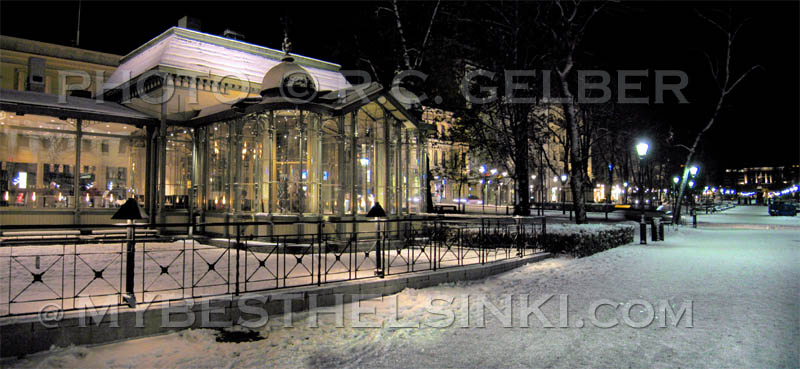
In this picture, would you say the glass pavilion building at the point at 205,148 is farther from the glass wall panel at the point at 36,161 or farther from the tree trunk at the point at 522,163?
the tree trunk at the point at 522,163

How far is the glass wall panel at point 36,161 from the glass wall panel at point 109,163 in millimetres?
401

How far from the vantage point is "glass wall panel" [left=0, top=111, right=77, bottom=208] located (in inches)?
609

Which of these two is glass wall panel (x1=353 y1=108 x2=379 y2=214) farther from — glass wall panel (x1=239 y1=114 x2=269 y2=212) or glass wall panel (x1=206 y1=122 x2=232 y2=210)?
glass wall panel (x1=206 y1=122 x2=232 y2=210)

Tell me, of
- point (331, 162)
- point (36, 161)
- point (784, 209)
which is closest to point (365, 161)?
point (331, 162)

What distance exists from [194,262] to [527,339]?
7.92m

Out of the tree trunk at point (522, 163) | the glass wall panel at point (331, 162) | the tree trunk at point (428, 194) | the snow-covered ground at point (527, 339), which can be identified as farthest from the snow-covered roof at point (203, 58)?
the snow-covered ground at point (527, 339)

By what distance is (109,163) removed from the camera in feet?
56.4

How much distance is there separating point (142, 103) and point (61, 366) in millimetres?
14593

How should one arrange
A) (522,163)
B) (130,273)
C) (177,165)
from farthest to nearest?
(522,163) → (177,165) → (130,273)

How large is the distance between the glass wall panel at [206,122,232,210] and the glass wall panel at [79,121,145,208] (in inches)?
131

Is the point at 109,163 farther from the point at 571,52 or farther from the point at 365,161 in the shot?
the point at 571,52

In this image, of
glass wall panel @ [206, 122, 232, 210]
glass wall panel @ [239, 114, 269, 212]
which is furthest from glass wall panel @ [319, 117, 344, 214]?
glass wall panel @ [206, 122, 232, 210]

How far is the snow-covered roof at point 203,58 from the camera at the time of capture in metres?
18.6

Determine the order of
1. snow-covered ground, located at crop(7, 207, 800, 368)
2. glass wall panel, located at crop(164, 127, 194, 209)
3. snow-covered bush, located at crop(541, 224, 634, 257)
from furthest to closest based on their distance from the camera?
glass wall panel, located at crop(164, 127, 194, 209), snow-covered bush, located at crop(541, 224, 634, 257), snow-covered ground, located at crop(7, 207, 800, 368)
